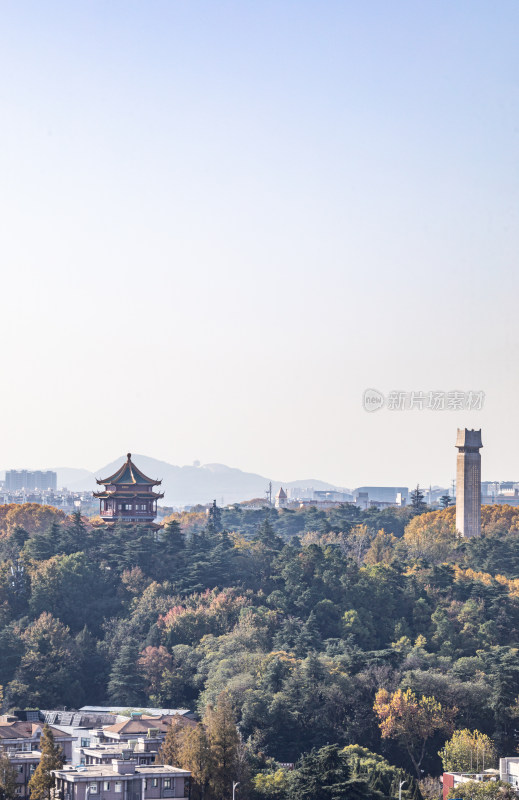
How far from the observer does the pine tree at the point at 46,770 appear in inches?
1826

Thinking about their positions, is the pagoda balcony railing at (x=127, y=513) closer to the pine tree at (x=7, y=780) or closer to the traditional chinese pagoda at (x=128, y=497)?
the traditional chinese pagoda at (x=128, y=497)

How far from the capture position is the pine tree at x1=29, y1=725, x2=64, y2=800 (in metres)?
46.4

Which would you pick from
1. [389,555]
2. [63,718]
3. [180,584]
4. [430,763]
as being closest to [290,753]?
[430,763]

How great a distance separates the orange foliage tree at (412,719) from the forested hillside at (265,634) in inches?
6.3

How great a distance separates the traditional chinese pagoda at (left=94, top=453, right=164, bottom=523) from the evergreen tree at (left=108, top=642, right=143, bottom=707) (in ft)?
53.8

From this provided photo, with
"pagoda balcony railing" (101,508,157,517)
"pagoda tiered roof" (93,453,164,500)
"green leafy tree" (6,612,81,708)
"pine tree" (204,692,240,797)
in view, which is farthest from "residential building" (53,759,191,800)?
"pagoda balcony railing" (101,508,157,517)

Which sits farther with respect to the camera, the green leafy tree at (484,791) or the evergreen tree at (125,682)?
the evergreen tree at (125,682)

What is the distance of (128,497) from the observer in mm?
83438

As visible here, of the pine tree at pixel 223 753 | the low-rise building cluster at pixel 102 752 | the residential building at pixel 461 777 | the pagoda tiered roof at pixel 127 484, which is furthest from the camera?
the pagoda tiered roof at pixel 127 484

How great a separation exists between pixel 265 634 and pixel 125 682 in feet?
24.8

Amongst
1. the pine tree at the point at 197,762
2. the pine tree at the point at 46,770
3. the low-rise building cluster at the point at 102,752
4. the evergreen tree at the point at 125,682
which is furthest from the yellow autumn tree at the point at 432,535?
the pine tree at the point at 46,770

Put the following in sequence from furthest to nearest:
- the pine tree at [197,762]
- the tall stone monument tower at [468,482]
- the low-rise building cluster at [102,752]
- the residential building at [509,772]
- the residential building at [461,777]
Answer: the tall stone monument tower at [468,482], the residential building at [509,772], the residential building at [461,777], the pine tree at [197,762], the low-rise building cluster at [102,752]

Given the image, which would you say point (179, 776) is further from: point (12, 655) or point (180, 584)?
point (180, 584)

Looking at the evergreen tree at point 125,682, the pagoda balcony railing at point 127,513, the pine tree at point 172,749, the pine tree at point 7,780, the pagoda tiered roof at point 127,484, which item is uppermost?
the pagoda tiered roof at point 127,484
